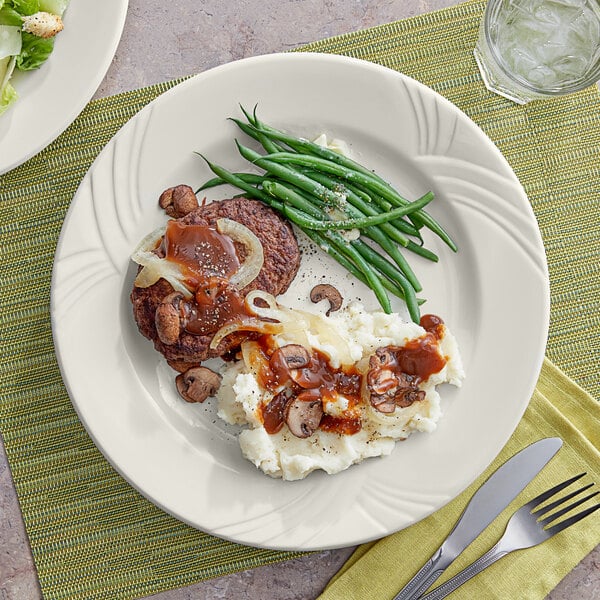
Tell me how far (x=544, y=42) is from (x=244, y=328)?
275 centimetres

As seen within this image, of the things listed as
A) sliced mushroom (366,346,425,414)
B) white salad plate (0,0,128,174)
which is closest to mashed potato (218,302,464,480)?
sliced mushroom (366,346,425,414)

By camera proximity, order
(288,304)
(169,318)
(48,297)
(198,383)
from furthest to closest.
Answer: (48,297)
(288,304)
(198,383)
(169,318)

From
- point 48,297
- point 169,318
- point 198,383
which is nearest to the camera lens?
point 169,318

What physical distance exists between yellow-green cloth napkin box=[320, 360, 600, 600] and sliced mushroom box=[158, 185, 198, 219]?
257cm

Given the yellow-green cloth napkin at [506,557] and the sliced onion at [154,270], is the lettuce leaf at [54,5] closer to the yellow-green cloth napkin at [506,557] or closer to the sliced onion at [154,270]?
the sliced onion at [154,270]

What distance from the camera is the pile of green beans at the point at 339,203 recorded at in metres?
4.23

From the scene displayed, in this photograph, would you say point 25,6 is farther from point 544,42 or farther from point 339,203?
point 544,42

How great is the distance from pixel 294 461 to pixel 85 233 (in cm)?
196

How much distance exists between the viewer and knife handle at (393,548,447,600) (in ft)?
14.1

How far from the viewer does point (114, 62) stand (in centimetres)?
465

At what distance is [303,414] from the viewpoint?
13.2ft

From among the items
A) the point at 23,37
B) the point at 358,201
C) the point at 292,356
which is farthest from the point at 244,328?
the point at 23,37

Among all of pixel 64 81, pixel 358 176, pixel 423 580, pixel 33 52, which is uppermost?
pixel 33 52

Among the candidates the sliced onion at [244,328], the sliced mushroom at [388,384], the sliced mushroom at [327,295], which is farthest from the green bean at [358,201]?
the sliced onion at [244,328]
